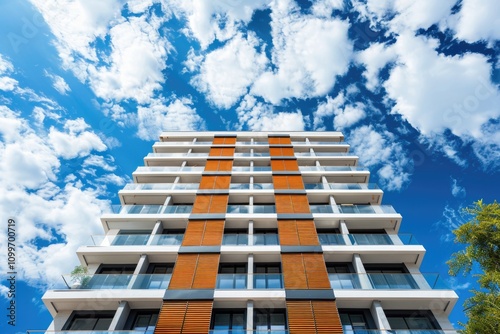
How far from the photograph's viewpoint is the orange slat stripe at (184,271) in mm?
12219

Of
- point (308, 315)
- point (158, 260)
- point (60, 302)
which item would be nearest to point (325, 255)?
point (308, 315)

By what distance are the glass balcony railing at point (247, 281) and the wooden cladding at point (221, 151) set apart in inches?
451

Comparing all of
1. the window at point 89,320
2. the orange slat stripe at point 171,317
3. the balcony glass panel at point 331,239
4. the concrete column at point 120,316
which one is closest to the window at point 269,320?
the orange slat stripe at point 171,317

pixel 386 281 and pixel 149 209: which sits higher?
pixel 149 209

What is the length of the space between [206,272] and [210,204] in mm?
4884

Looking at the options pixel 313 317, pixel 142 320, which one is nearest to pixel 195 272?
pixel 142 320

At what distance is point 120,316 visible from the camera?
11.1m

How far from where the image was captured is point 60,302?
11750 mm

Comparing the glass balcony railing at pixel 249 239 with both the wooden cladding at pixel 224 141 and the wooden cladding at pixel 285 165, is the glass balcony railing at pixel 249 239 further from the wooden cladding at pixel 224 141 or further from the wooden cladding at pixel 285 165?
Answer: the wooden cladding at pixel 224 141

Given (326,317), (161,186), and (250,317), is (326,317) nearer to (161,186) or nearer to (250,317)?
(250,317)

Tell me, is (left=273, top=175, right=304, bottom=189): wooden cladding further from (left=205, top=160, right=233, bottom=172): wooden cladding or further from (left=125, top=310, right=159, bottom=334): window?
(left=125, top=310, right=159, bottom=334): window

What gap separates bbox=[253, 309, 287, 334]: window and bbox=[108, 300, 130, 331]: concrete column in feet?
17.5

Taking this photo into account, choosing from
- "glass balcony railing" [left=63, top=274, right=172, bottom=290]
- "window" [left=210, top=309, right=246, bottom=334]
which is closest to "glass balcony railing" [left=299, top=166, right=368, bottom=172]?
"window" [left=210, top=309, right=246, bottom=334]

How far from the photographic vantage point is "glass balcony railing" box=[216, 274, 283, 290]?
12.1 m
